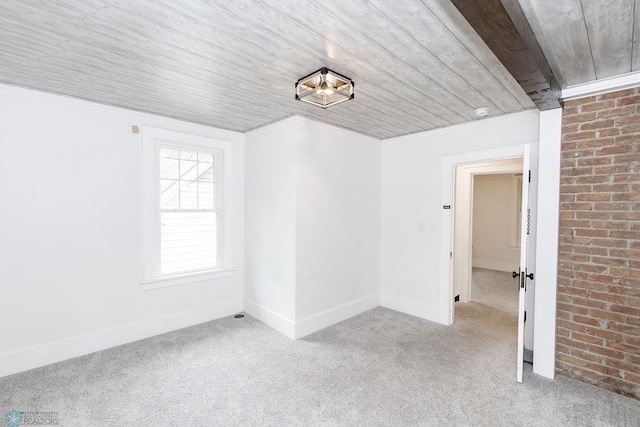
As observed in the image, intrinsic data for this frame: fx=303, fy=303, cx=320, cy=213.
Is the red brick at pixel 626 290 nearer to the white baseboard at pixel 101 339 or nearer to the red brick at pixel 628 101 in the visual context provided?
the red brick at pixel 628 101

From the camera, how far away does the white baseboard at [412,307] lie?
3.86 m

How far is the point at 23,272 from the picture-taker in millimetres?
2666

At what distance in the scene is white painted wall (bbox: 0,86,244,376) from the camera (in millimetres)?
2613

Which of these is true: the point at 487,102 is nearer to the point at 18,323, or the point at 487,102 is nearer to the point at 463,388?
the point at 463,388

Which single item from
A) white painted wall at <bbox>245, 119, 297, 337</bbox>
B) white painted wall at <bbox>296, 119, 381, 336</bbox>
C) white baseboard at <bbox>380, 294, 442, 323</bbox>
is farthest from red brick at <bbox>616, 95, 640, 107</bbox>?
white painted wall at <bbox>245, 119, 297, 337</bbox>

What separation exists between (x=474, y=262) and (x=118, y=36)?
26.1ft

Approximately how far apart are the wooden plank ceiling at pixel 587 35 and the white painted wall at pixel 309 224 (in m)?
2.19

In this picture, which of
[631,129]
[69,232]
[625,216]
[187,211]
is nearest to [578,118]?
[631,129]

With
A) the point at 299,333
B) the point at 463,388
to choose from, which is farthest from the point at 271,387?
the point at 463,388

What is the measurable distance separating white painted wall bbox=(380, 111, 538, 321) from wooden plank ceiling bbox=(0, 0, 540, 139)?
645 mm

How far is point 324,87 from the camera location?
7.29 ft

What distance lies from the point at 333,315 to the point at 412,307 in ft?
3.68

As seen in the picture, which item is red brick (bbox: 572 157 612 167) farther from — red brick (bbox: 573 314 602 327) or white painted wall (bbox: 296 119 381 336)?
white painted wall (bbox: 296 119 381 336)

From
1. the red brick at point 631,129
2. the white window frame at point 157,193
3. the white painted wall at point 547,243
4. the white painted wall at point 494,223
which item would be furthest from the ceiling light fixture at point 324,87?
the white painted wall at point 494,223
